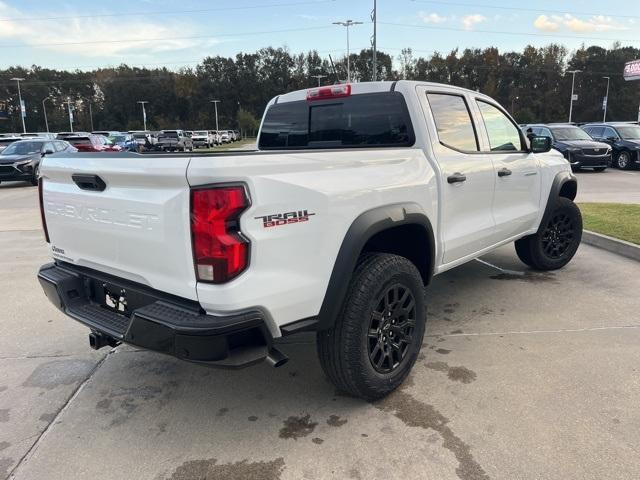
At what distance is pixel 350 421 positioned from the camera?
9.62 feet

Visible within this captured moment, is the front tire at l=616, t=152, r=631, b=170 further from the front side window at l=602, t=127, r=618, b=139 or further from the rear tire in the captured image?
the rear tire

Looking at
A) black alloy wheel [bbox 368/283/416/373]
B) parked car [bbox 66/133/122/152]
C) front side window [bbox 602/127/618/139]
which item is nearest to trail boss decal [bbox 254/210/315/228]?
black alloy wheel [bbox 368/283/416/373]

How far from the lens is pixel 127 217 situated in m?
2.55

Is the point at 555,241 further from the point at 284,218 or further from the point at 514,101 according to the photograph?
the point at 514,101

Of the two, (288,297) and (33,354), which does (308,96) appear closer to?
(288,297)

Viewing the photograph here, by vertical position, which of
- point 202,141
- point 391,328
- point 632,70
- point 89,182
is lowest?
point 391,328

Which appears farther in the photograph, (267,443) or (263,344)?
(267,443)

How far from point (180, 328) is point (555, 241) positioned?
15.7 feet

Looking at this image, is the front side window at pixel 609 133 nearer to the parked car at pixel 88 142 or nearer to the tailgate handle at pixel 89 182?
the parked car at pixel 88 142

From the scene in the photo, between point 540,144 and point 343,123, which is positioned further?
point 540,144

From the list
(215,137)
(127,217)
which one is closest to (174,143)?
(215,137)

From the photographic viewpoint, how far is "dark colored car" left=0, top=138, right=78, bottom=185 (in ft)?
53.2

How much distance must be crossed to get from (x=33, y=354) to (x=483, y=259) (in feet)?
16.7

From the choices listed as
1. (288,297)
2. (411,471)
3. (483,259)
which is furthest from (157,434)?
(483,259)
